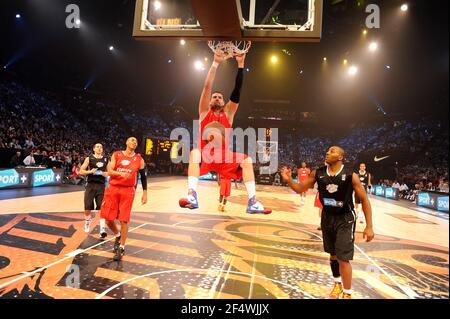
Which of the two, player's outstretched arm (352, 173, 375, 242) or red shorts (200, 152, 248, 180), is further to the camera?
red shorts (200, 152, 248, 180)

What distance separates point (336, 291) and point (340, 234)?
29.4 inches

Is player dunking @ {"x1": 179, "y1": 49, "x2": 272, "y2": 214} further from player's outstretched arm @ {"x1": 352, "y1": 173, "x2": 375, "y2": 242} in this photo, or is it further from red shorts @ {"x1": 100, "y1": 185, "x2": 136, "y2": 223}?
red shorts @ {"x1": 100, "y1": 185, "x2": 136, "y2": 223}

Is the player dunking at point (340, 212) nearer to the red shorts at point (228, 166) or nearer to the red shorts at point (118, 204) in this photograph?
the red shorts at point (228, 166)

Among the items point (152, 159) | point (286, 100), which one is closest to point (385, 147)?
point (286, 100)

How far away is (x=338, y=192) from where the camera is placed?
355cm

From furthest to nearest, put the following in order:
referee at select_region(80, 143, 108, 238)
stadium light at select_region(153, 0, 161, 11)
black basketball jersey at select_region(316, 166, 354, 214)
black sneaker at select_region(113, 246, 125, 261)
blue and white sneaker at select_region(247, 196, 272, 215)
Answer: referee at select_region(80, 143, 108, 238) < black sneaker at select_region(113, 246, 125, 261) < stadium light at select_region(153, 0, 161, 11) < black basketball jersey at select_region(316, 166, 354, 214) < blue and white sneaker at select_region(247, 196, 272, 215)

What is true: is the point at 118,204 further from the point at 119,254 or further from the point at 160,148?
the point at 160,148

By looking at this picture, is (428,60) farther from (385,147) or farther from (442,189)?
(385,147)

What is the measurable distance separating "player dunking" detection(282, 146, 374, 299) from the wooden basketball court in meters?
0.37

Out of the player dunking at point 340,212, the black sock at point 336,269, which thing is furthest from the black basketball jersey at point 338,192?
the black sock at point 336,269

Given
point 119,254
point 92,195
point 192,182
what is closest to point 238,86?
point 192,182

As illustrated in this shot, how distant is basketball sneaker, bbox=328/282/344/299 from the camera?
352 centimetres

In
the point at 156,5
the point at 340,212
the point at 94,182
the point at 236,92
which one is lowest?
the point at 340,212

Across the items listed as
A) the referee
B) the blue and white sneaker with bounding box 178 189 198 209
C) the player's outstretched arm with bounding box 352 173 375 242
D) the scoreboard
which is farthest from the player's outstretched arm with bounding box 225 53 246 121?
the scoreboard
